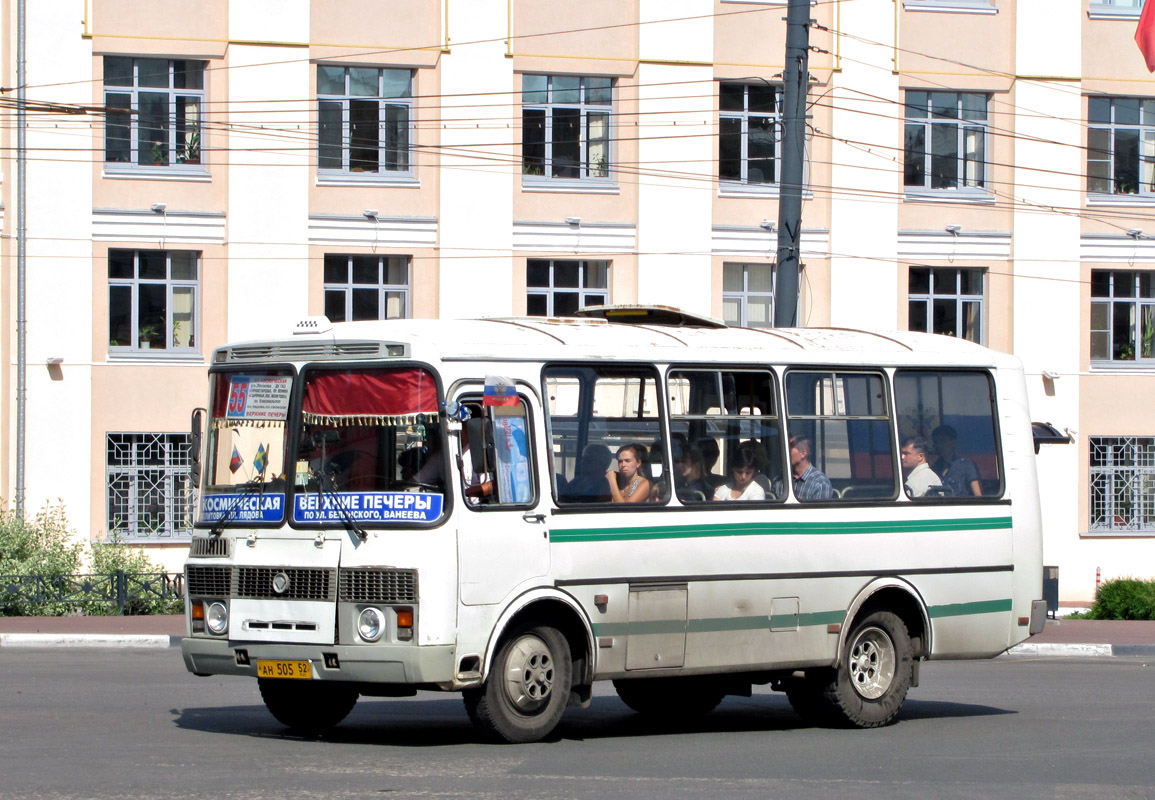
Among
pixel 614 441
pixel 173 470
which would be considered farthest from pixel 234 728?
pixel 173 470

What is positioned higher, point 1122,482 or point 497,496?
point 497,496

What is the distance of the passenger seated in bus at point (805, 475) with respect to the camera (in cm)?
1218

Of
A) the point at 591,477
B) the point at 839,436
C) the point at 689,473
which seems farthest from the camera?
the point at 839,436

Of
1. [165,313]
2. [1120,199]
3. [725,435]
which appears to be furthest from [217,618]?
[1120,199]

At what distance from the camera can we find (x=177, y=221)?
2858 centimetres

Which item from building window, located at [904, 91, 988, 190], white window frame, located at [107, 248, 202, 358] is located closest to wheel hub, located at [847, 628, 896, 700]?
white window frame, located at [107, 248, 202, 358]

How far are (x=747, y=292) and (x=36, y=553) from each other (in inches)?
516

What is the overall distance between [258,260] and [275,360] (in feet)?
59.7

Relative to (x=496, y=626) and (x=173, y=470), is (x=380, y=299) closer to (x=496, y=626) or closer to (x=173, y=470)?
(x=173, y=470)

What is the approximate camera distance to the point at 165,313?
94.6 ft

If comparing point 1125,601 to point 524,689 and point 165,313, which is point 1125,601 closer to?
point 165,313

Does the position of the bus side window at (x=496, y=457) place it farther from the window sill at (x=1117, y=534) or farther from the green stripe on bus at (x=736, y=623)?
the window sill at (x=1117, y=534)

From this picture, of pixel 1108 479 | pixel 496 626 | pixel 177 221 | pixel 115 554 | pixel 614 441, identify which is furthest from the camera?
pixel 1108 479

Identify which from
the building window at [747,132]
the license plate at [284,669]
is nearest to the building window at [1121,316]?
the building window at [747,132]
